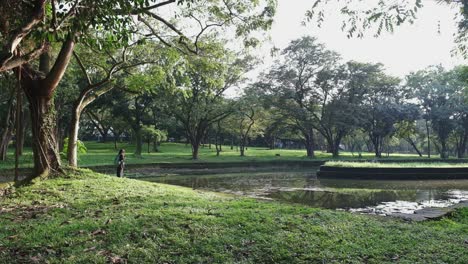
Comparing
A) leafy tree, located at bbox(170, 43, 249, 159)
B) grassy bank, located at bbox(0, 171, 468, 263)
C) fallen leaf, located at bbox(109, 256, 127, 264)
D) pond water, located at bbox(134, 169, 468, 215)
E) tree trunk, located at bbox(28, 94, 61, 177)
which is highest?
leafy tree, located at bbox(170, 43, 249, 159)

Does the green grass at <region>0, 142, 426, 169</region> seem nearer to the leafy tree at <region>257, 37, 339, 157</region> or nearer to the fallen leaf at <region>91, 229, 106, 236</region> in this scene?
the leafy tree at <region>257, 37, 339, 157</region>

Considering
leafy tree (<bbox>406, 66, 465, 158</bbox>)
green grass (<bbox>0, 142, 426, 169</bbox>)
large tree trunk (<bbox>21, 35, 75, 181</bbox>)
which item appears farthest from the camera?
leafy tree (<bbox>406, 66, 465, 158</bbox>)

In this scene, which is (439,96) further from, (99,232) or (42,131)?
(99,232)

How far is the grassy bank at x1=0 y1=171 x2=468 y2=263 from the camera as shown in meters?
5.29

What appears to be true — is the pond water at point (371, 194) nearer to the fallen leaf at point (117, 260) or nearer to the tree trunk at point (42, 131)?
the tree trunk at point (42, 131)

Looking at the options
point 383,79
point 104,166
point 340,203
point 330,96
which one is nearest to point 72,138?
point 340,203

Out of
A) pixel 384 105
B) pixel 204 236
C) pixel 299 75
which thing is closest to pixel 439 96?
pixel 384 105

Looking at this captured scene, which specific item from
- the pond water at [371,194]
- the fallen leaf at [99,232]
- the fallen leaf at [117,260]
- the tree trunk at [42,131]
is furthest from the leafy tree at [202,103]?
the fallen leaf at [117,260]

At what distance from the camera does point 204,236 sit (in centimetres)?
601

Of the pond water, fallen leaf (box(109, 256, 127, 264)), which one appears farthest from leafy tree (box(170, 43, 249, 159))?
fallen leaf (box(109, 256, 127, 264))

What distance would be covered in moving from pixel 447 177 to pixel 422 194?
25.0ft

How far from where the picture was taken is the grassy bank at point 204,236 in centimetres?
529

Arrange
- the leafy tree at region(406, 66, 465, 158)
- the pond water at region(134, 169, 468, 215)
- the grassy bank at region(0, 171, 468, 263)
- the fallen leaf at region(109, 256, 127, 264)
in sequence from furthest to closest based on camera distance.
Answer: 1. the leafy tree at region(406, 66, 465, 158)
2. the pond water at region(134, 169, 468, 215)
3. the grassy bank at region(0, 171, 468, 263)
4. the fallen leaf at region(109, 256, 127, 264)

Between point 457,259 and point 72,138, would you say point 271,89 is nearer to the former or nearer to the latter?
point 72,138
